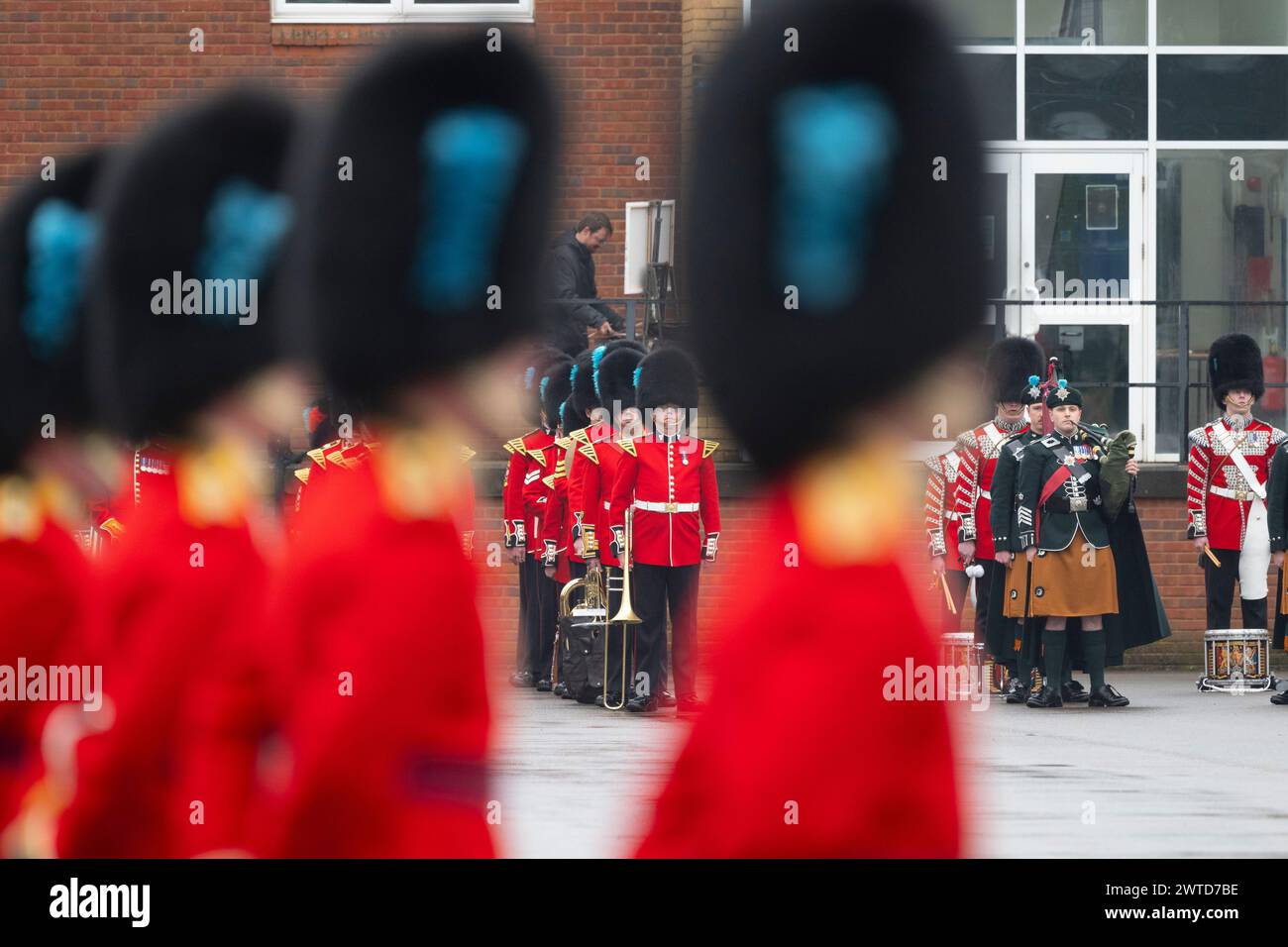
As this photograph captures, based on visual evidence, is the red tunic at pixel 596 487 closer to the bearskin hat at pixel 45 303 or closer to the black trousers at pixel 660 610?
the black trousers at pixel 660 610

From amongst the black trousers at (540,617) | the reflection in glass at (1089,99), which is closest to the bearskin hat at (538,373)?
Answer: the black trousers at (540,617)

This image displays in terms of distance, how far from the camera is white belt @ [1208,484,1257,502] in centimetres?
1310

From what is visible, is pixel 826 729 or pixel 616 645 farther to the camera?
pixel 616 645

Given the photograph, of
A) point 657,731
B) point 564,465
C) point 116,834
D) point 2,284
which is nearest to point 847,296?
point 116,834

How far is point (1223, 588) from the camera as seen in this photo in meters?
13.4

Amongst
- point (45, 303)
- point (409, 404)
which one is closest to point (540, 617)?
point (45, 303)

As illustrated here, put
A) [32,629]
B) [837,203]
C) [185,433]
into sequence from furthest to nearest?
1. [32,629]
2. [185,433]
3. [837,203]

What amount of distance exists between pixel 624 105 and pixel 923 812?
13689 millimetres

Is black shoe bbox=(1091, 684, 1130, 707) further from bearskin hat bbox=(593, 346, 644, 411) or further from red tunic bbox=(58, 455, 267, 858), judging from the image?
red tunic bbox=(58, 455, 267, 858)

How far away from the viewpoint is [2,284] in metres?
4.95

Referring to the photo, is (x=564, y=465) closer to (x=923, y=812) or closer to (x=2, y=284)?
(x=2, y=284)

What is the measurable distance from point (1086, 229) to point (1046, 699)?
492cm

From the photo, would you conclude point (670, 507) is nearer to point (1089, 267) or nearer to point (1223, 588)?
point (1223, 588)
